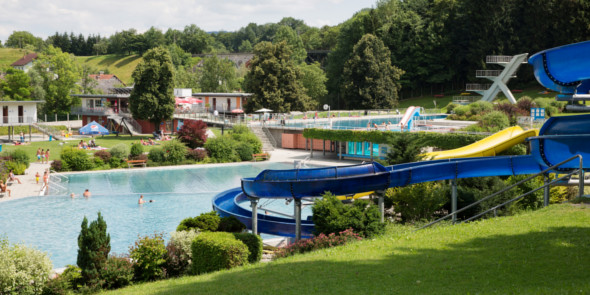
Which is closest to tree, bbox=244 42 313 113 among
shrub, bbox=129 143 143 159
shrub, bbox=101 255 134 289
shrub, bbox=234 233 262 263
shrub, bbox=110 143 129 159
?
shrub, bbox=129 143 143 159

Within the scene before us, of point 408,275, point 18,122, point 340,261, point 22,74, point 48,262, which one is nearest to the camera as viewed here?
point 408,275

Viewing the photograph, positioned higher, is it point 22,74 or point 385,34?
point 385,34

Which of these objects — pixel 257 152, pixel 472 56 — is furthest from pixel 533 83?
pixel 257 152

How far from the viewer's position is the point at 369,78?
64938 mm

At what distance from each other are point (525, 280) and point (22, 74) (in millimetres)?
71776

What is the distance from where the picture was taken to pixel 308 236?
655 inches

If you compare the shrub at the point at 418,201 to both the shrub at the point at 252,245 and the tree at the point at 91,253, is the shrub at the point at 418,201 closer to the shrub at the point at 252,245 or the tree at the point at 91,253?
the shrub at the point at 252,245

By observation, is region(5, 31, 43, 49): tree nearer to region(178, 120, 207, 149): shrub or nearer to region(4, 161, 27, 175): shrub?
region(178, 120, 207, 149): shrub

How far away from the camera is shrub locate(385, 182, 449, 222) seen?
1806cm

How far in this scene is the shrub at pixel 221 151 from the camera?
4003 cm

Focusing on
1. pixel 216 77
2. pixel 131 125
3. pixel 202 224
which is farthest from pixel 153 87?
pixel 202 224

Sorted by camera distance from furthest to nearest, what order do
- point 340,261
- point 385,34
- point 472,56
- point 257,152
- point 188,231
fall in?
point 385,34
point 472,56
point 257,152
point 188,231
point 340,261

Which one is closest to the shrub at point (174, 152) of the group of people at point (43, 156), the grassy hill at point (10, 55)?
the group of people at point (43, 156)

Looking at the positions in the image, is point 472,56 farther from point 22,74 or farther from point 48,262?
point 48,262
